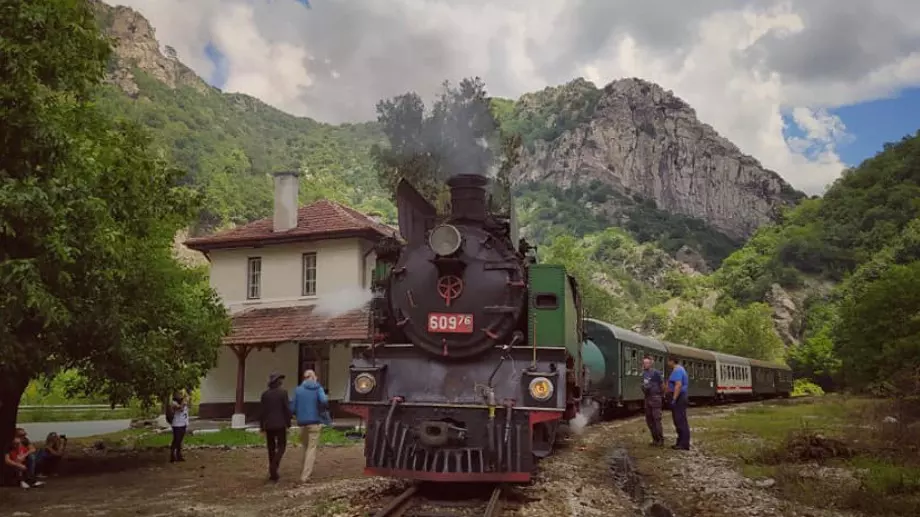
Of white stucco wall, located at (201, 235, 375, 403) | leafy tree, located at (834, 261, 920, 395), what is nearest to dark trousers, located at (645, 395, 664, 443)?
white stucco wall, located at (201, 235, 375, 403)

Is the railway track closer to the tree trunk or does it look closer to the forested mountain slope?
the tree trunk

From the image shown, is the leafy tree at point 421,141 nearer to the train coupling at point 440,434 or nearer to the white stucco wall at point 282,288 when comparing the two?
the white stucco wall at point 282,288

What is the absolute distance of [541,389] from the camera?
8312mm

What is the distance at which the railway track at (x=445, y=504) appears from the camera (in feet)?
24.2

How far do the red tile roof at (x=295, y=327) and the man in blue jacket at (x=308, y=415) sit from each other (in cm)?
1008

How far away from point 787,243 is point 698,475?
87.9 meters

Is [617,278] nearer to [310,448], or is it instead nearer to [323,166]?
[323,166]

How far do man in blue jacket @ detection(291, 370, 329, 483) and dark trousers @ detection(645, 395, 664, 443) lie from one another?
20.3 feet

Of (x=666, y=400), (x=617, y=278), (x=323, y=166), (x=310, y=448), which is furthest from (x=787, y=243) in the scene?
(x=310, y=448)

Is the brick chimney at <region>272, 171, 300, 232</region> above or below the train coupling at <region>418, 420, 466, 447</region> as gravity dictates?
above

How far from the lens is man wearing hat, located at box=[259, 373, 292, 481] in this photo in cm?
1078

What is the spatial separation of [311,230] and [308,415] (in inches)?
546

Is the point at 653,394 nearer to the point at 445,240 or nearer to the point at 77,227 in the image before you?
the point at 445,240

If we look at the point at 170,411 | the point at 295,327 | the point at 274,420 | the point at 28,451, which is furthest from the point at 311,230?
the point at 274,420
